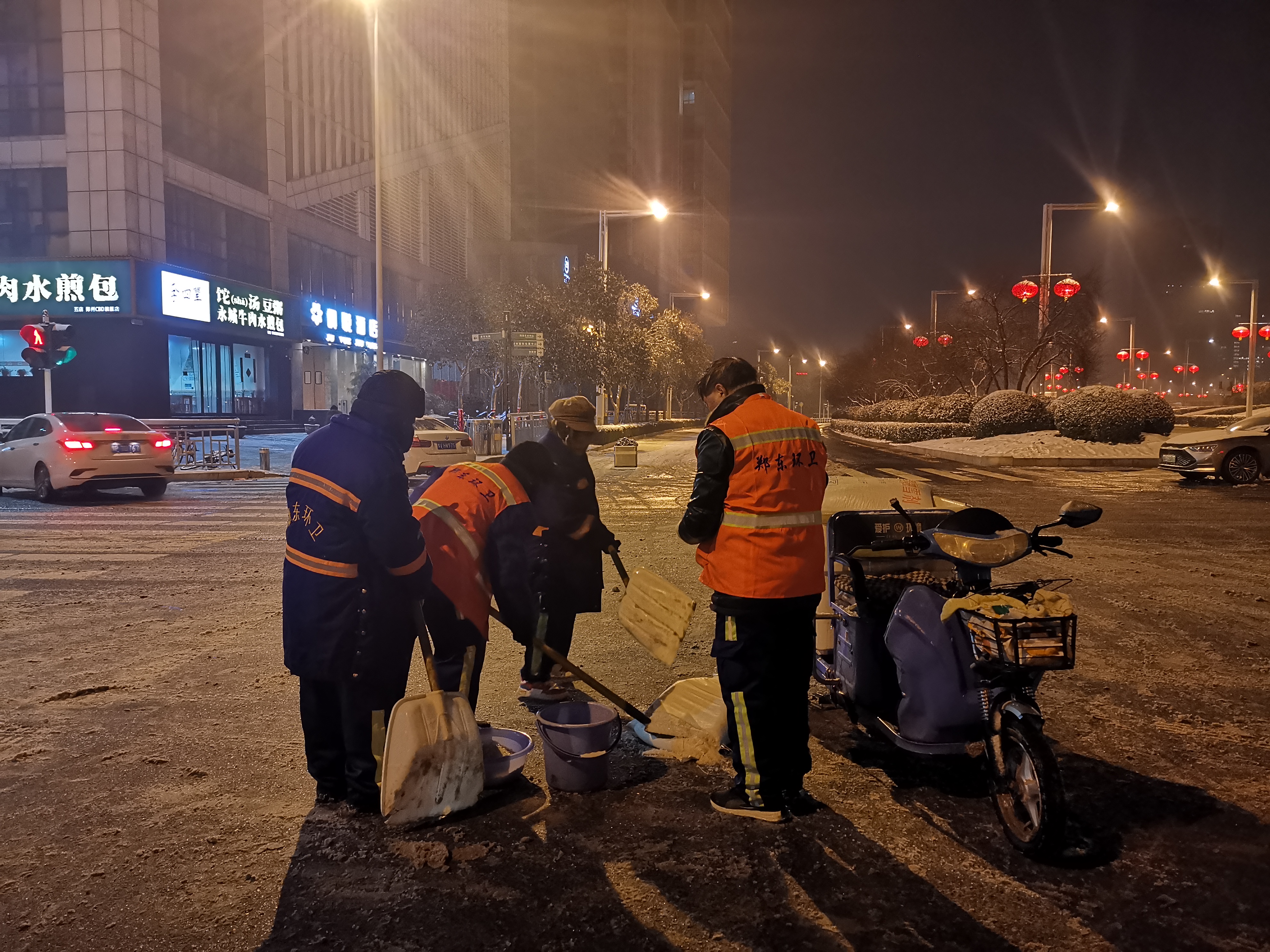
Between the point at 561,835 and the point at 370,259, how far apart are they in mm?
53457

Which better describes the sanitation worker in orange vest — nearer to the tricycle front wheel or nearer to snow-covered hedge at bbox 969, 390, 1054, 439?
the tricycle front wheel

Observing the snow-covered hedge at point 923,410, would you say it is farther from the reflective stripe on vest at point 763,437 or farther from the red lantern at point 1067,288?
the reflective stripe on vest at point 763,437

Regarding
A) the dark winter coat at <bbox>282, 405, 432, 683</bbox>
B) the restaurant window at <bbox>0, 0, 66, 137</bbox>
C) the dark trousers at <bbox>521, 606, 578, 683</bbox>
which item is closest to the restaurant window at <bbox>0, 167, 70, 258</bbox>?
the restaurant window at <bbox>0, 0, 66, 137</bbox>

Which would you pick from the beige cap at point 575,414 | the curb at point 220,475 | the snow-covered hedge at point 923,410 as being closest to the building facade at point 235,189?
the curb at point 220,475

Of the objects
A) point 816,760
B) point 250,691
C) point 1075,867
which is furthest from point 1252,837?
point 250,691

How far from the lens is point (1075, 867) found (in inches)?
132

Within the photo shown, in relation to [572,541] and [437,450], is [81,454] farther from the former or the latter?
[572,541]

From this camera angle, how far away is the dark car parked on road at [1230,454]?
1833cm

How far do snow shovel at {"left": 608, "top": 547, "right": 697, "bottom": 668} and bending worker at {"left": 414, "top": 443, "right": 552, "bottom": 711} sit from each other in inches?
20.8

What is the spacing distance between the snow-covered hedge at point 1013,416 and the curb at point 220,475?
23.2 metres

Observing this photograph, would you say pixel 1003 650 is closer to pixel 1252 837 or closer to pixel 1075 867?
pixel 1075 867

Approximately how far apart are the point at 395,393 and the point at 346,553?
0.69 metres

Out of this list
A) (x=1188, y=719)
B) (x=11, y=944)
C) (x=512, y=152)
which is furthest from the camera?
(x=512, y=152)

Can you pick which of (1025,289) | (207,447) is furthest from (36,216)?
(1025,289)
